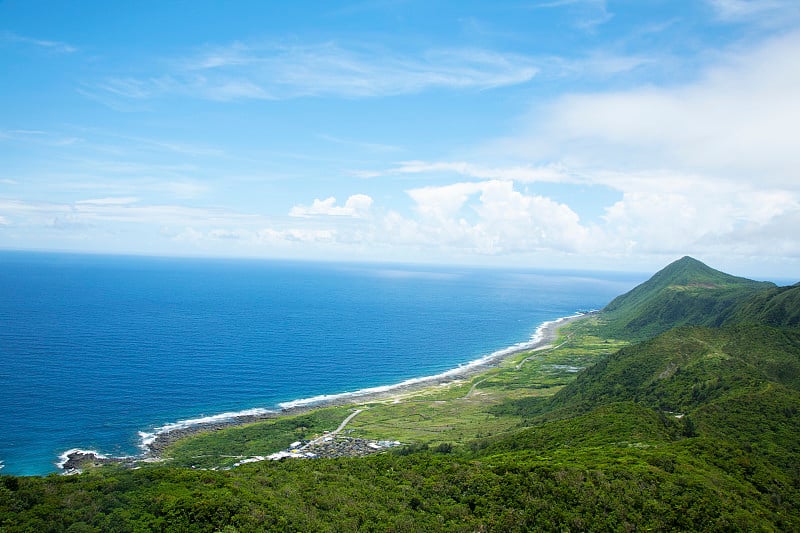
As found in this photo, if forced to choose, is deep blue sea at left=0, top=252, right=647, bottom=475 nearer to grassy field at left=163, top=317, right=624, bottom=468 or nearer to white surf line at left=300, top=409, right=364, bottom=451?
grassy field at left=163, top=317, right=624, bottom=468

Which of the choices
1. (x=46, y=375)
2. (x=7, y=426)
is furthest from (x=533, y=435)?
(x=46, y=375)

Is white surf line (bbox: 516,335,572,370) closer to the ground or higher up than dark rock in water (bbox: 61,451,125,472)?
higher up

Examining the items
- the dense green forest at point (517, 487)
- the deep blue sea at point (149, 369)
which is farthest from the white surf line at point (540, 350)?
the dense green forest at point (517, 487)

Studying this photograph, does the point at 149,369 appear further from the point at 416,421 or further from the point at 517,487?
the point at 517,487

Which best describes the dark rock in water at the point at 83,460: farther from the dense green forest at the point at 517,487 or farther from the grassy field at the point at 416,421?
the grassy field at the point at 416,421

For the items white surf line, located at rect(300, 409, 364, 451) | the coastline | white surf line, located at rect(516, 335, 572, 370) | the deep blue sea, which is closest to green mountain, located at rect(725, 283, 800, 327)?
white surf line, located at rect(516, 335, 572, 370)
